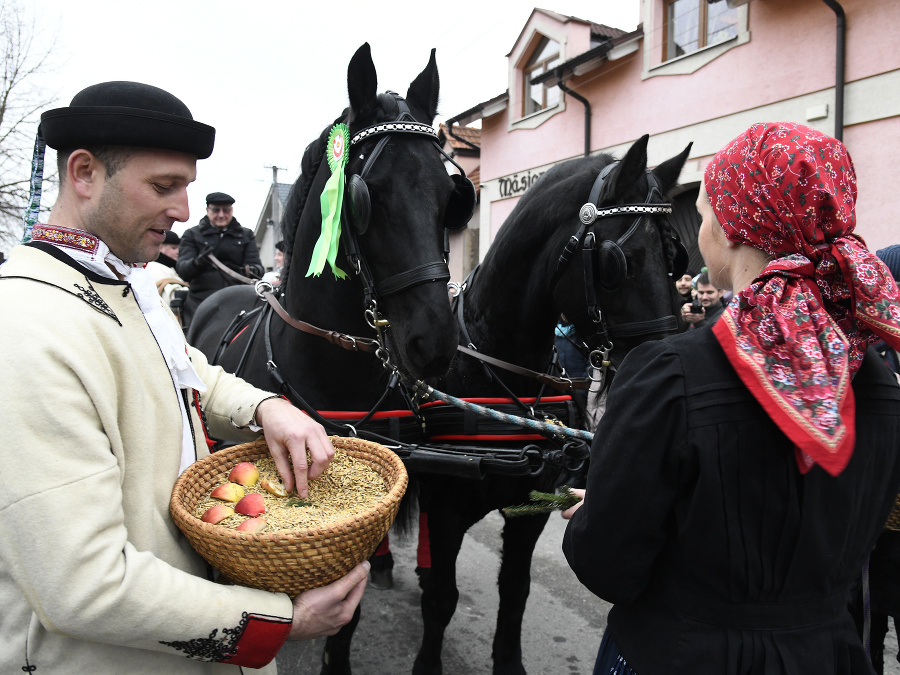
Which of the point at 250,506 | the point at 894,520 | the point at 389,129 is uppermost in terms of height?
the point at 389,129

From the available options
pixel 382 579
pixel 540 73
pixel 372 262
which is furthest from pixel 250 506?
pixel 540 73

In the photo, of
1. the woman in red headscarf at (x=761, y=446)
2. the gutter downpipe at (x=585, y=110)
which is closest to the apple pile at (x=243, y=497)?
the woman in red headscarf at (x=761, y=446)

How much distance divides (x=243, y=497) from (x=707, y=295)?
16.4ft

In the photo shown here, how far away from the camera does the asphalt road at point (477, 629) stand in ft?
9.44

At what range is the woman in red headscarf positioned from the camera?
98 cm

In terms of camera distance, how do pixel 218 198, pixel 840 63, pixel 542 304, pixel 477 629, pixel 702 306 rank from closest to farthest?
pixel 542 304 → pixel 477 629 → pixel 702 306 → pixel 218 198 → pixel 840 63

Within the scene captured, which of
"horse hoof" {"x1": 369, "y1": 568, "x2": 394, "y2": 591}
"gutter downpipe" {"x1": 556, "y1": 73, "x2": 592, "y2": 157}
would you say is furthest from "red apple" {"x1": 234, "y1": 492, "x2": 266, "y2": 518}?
"gutter downpipe" {"x1": 556, "y1": 73, "x2": 592, "y2": 157}

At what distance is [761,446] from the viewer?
3.39 feet

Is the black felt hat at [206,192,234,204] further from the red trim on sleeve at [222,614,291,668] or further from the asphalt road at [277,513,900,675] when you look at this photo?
the red trim on sleeve at [222,614,291,668]

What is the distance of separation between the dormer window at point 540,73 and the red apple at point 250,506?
10999 millimetres

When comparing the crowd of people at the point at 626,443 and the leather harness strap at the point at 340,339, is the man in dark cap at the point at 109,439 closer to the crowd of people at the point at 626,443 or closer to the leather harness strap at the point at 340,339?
the crowd of people at the point at 626,443

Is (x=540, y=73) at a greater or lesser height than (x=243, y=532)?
greater

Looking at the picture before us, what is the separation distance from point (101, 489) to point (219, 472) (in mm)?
386

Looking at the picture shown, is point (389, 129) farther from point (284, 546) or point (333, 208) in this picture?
point (284, 546)
